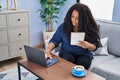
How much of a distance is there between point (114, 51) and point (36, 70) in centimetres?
114

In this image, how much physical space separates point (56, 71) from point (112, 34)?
1070mm

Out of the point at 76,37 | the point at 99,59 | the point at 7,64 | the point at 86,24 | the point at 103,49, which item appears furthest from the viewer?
the point at 7,64

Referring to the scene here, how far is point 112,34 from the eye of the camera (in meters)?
2.15

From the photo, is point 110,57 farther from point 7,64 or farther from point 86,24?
point 7,64

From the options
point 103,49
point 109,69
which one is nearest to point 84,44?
point 109,69

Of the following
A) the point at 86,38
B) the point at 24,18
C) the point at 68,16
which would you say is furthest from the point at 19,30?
the point at 86,38

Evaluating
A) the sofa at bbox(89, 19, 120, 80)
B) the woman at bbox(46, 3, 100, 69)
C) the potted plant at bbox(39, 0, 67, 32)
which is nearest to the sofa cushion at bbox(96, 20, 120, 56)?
A: the sofa at bbox(89, 19, 120, 80)

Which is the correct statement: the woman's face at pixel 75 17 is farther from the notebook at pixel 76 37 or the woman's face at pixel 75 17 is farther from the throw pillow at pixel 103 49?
the throw pillow at pixel 103 49

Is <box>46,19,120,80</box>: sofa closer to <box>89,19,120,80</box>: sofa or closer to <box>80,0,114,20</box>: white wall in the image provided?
<box>89,19,120,80</box>: sofa

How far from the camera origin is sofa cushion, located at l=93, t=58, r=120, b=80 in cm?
166

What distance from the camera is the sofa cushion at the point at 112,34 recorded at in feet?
6.91

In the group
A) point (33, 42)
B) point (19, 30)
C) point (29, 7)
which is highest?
point (29, 7)

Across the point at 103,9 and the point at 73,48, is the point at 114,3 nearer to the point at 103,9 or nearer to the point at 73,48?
the point at 103,9

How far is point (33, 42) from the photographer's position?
134 inches
